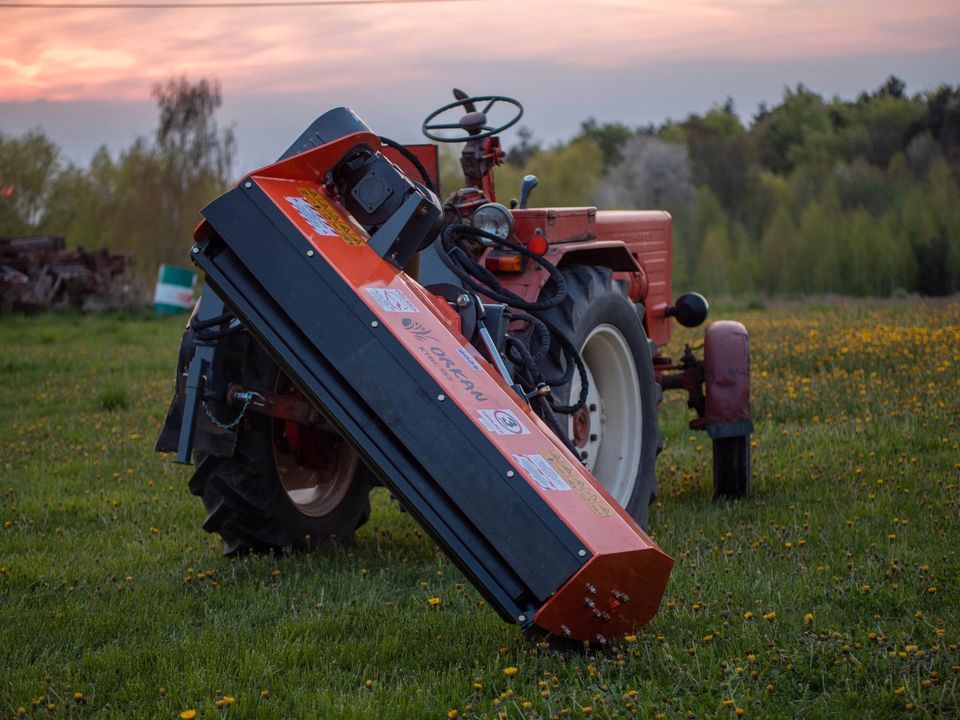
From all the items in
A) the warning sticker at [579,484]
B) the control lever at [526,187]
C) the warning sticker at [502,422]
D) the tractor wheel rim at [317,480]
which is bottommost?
the tractor wheel rim at [317,480]

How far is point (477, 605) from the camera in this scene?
15.0 feet

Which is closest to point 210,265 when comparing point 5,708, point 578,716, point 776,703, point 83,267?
point 5,708

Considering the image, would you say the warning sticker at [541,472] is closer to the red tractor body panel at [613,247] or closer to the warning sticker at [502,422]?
the warning sticker at [502,422]

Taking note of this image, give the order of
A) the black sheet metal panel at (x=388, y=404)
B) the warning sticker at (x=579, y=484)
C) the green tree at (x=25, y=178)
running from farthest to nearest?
the green tree at (x=25, y=178) → the warning sticker at (x=579, y=484) → the black sheet metal panel at (x=388, y=404)

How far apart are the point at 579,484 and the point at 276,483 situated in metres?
1.75

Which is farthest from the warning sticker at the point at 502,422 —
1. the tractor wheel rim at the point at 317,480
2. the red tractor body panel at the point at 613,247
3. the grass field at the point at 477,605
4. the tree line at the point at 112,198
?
the tree line at the point at 112,198

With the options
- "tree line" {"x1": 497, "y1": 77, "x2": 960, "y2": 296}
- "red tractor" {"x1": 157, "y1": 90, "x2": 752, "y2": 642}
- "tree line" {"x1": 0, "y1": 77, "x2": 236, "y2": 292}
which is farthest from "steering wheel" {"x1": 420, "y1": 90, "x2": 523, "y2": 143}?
"tree line" {"x1": 0, "y1": 77, "x2": 236, "y2": 292}

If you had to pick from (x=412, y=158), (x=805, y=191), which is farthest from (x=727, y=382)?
(x=805, y=191)

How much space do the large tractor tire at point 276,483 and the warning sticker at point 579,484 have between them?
1.60 metres

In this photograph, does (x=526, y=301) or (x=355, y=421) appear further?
(x=526, y=301)

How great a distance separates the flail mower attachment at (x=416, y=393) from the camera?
3.79 metres

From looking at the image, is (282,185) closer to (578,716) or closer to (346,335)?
(346,335)

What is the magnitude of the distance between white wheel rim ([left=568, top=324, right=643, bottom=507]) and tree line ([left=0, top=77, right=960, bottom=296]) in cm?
772

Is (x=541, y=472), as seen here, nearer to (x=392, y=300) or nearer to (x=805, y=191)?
(x=392, y=300)
